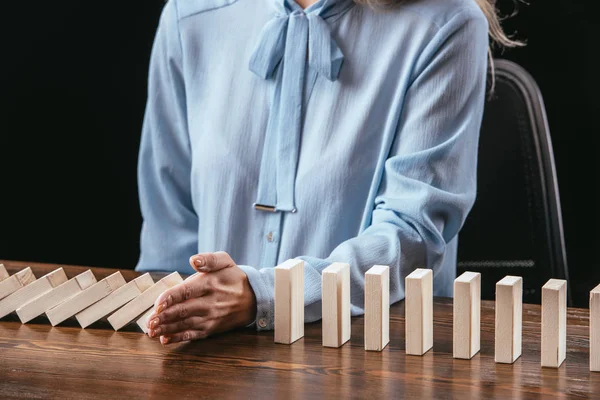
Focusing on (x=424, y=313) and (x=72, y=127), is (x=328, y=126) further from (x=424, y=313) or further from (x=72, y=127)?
(x=72, y=127)

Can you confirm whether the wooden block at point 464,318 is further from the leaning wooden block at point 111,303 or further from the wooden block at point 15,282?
the wooden block at point 15,282

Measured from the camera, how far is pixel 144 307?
3.96 ft

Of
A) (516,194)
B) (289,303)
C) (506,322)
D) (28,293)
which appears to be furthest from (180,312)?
(516,194)

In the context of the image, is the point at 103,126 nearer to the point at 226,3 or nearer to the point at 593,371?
the point at 226,3

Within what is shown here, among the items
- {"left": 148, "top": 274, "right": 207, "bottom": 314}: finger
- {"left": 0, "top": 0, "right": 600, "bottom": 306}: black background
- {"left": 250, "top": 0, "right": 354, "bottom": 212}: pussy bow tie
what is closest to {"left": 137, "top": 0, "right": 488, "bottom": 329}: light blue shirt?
{"left": 250, "top": 0, "right": 354, "bottom": 212}: pussy bow tie

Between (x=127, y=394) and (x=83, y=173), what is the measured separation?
1774 millimetres

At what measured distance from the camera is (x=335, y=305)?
1.13 meters

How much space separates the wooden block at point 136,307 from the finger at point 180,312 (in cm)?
9

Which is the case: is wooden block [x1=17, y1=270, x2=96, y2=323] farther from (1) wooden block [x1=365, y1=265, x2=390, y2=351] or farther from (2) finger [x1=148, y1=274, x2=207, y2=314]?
(1) wooden block [x1=365, y1=265, x2=390, y2=351]

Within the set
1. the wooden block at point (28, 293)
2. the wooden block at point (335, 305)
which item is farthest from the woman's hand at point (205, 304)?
the wooden block at point (28, 293)

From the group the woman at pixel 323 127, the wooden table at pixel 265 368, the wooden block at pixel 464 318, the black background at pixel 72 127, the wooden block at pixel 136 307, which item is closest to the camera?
the wooden table at pixel 265 368

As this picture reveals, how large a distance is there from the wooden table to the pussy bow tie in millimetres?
406

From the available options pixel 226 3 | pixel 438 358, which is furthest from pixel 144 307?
Result: pixel 226 3

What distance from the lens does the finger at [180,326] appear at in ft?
3.64
